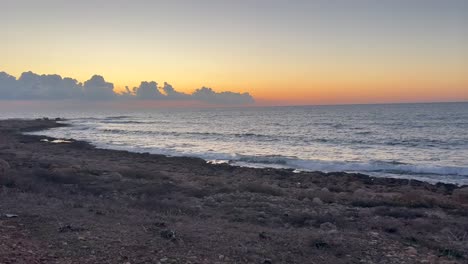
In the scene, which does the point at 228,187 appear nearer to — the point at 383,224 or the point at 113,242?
the point at 383,224

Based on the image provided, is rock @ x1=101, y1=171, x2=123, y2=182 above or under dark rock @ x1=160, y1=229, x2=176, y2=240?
under

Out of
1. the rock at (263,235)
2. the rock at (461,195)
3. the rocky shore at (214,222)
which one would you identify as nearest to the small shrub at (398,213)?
the rocky shore at (214,222)

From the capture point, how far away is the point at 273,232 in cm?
986

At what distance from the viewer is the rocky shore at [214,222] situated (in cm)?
797

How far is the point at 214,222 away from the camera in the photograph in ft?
36.0

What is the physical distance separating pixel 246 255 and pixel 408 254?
3.41 metres

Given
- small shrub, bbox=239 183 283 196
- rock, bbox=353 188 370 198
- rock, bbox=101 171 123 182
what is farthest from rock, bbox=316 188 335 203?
rock, bbox=101 171 123 182

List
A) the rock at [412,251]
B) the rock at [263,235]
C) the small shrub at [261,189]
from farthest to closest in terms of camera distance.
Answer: the small shrub at [261,189] < the rock at [263,235] < the rock at [412,251]

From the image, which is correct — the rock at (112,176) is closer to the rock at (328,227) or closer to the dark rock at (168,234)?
the dark rock at (168,234)

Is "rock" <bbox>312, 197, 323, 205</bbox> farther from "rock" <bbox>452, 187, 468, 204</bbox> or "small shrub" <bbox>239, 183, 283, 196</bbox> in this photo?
"rock" <bbox>452, 187, 468, 204</bbox>

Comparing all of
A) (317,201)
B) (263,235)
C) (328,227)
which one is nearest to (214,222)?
(263,235)

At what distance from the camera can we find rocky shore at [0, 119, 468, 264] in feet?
26.2

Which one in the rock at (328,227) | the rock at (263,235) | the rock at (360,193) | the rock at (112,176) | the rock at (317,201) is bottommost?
the rock at (360,193)

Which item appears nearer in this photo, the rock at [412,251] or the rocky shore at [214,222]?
the rocky shore at [214,222]
